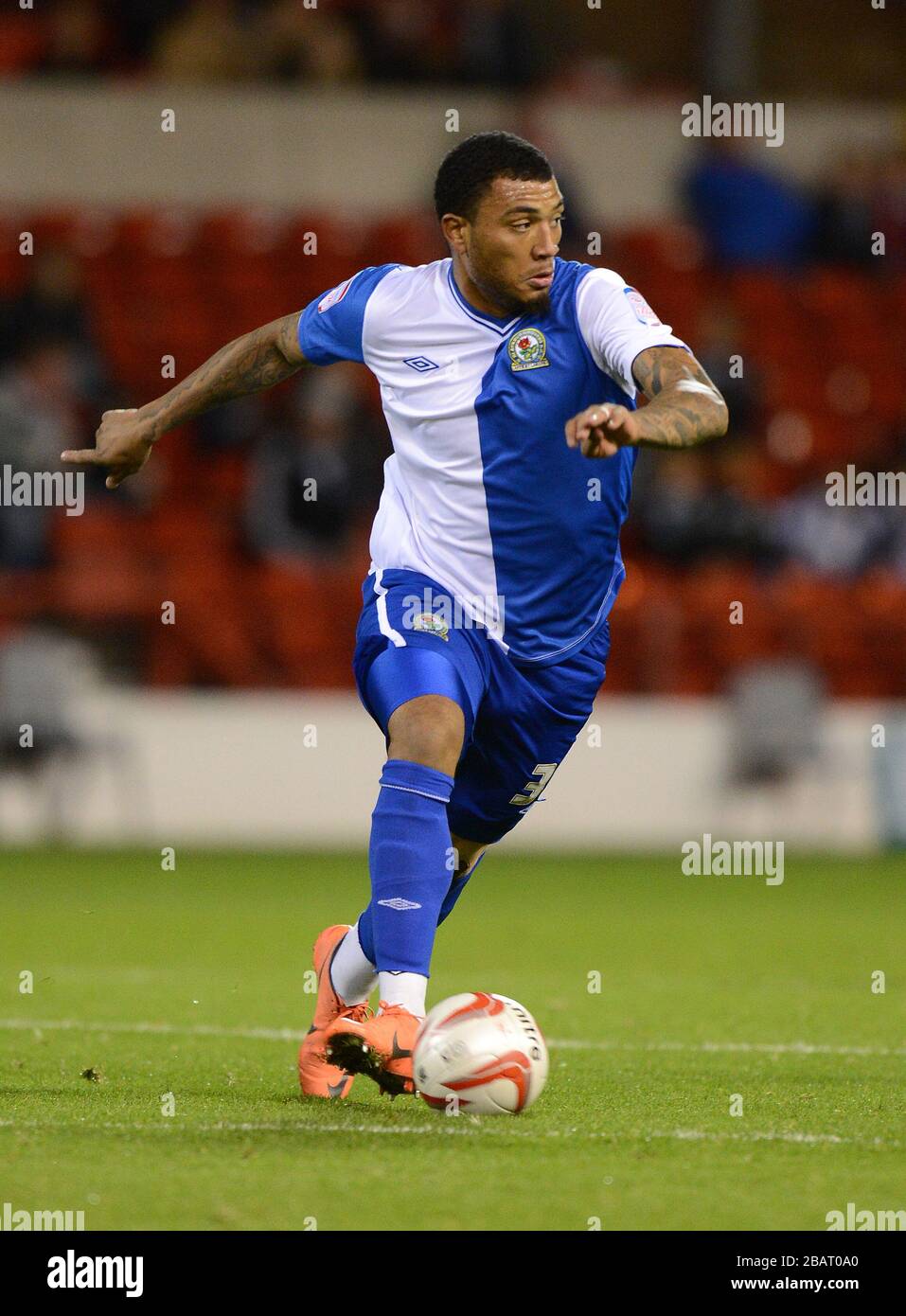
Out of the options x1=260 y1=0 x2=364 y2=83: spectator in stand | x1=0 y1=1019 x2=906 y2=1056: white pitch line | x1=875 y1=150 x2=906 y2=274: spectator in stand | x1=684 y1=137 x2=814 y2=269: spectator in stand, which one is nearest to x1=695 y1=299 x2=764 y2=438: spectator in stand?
x1=684 y1=137 x2=814 y2=269: spectator in stand

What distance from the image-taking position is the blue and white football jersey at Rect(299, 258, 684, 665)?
5.59m

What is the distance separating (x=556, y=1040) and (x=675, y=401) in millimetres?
2677

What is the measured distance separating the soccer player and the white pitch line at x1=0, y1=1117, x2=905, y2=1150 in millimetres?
219

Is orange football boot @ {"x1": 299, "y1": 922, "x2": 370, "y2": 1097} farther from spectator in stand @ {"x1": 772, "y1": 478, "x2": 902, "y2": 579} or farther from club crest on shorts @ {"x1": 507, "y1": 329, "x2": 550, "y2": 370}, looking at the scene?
spectator in stand @ {"x1": 772, "y1": 478, "x2": 902, "y2": 579}

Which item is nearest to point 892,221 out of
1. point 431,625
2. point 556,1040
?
point 556,1040

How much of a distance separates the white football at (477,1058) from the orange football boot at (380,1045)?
7 centimetres

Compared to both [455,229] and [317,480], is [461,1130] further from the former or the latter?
[317,480]

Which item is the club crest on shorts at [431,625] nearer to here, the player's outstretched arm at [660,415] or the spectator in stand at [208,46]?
the player's outstretched arm at [660,415]

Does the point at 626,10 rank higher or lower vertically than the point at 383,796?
higher

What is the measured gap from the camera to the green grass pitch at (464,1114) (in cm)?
418

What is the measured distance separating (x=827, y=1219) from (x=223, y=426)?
1331cm

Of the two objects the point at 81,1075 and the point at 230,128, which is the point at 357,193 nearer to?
the point at 230,128

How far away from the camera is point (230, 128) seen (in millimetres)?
19234
